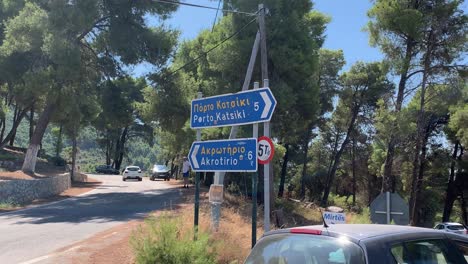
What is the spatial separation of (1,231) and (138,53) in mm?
18256

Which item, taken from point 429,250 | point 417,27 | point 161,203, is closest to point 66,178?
point 161,203

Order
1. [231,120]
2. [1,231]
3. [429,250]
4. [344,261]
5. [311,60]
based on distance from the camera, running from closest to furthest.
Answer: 1. [344,261]
2. [429,250]
3. [231,120]
4. [1,231]
5. [311,60]

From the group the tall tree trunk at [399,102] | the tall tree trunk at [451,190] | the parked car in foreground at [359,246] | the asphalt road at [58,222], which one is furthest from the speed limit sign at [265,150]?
the tall tree trunk at [451,190]

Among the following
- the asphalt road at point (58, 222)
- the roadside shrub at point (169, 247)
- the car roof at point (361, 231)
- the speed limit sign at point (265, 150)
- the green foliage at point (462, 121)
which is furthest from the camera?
the green foliage at point (462, 121)

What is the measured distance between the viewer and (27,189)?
23516 millimetres

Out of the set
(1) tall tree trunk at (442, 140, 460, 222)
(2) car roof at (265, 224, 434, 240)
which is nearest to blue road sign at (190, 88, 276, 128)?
(2) car roof at (265, 224, 434, 240)

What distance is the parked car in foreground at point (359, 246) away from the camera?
12.6ft

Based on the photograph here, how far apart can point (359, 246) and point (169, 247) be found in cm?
407

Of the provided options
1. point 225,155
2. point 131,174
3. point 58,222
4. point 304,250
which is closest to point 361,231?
point 304,250

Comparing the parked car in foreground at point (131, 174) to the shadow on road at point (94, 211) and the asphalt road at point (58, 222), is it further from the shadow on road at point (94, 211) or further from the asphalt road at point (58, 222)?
the shadow on road at point (94, 211)

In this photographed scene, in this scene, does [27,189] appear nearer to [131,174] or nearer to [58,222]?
[58,222]

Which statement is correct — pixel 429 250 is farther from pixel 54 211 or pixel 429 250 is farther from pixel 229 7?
pixel 229 7

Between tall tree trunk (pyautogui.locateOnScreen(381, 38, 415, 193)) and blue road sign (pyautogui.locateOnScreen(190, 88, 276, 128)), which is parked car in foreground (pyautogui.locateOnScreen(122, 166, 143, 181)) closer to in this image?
tall tree trunk (pyautogui.locateOnScreen(381, 38, 415, 193))

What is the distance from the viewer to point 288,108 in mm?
23984
